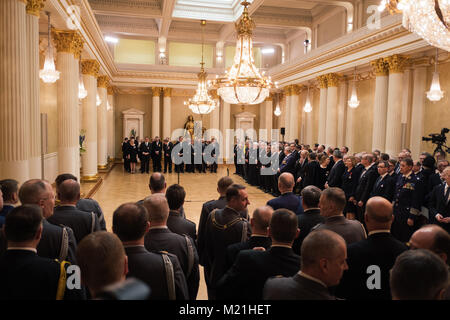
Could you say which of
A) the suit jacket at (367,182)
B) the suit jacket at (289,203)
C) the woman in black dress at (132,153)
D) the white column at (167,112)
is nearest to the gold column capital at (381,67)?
the suit jacket at (367,182)

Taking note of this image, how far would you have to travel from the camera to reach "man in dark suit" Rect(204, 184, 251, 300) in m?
3.46

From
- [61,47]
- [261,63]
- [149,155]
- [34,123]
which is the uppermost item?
[261,63]

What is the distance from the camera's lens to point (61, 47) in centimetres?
909

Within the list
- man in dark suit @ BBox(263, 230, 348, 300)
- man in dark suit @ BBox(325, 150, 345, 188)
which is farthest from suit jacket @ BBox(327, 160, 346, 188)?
man in dark suit @ BBox(263, 230, 348, 300)

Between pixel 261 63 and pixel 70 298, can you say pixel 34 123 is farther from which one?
pixel 261 63

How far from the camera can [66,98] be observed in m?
9.22

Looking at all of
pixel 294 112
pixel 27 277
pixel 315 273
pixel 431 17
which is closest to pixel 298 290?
pixel 315 273

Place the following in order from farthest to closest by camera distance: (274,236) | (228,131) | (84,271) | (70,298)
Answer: (228,131) → (274,236) → (70,298) → (84,271)

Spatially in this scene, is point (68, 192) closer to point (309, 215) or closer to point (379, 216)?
point (309, 215)

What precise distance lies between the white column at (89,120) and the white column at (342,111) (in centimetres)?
1021

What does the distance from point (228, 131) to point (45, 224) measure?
19441mm

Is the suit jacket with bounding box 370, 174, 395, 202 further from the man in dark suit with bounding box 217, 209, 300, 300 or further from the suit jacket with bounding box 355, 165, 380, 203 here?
the man in dark suit with bounding box 217, 209, 300, 300

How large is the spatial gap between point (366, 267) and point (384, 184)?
14.4 ft

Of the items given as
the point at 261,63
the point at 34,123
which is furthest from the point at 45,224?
the point at 261,63
